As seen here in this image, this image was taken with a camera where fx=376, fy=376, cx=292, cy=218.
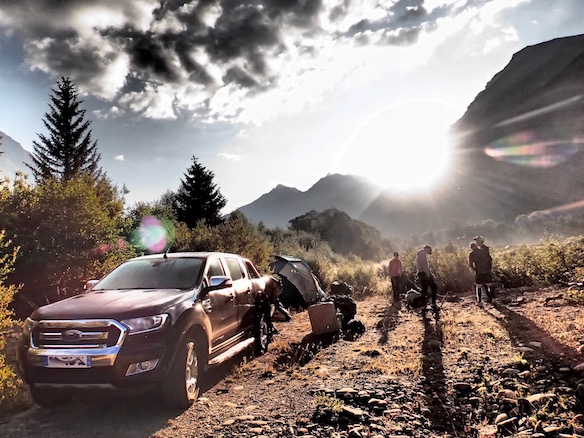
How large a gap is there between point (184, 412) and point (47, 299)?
21.0 feet

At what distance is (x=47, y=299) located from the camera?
888cm

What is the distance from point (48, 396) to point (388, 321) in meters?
8.05

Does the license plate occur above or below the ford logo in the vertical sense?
below

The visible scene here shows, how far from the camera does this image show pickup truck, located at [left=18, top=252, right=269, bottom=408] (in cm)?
380

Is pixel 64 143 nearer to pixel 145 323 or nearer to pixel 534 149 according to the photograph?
pixel 145 323

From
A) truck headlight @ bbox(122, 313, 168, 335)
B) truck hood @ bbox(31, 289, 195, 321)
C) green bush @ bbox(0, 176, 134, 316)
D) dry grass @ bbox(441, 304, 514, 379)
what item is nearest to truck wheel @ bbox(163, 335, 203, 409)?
truck headlight @ bbox(122, 313, 168, 335)

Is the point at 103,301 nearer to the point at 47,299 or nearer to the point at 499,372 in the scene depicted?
the point at 499,372

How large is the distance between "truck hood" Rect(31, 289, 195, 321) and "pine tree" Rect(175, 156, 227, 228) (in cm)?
3166

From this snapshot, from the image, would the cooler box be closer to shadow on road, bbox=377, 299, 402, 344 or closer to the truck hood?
shadow on road, bbox=377, 299, 402, 344

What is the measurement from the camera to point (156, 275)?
543cm

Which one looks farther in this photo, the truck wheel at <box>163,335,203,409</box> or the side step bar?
the side step bar

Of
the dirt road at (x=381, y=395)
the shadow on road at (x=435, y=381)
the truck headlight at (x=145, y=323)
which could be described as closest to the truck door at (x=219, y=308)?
the dirt road at (x=381, y=395)

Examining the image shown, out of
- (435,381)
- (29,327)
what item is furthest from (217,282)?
(435,381)

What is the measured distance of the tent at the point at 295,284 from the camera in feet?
44.6
